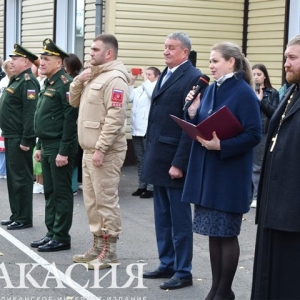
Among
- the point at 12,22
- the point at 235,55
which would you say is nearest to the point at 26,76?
the point at 235,55

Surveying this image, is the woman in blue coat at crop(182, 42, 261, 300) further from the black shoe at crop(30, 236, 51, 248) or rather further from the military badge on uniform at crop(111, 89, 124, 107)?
the black shoe at crop(30, 236, 51, 248)

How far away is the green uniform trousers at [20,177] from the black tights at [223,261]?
367cm

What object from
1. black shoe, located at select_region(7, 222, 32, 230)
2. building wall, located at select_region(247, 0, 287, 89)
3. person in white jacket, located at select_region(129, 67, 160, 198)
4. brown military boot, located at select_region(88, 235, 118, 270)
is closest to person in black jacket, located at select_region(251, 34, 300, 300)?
brown military boot, located at select_region(88, 235, 118, 270)

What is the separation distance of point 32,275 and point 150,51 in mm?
8130

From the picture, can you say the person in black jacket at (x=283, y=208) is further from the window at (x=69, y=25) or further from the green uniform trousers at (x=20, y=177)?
the window at (x=69, y=25)

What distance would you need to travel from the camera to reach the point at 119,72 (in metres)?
7.27

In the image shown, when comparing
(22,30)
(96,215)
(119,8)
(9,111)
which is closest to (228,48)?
(96,215)

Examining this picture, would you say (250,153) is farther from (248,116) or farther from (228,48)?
(228,48)

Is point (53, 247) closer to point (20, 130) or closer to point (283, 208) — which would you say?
point (20, 130)

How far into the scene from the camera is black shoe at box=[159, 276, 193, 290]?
21.8ft

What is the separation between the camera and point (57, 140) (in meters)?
8.00

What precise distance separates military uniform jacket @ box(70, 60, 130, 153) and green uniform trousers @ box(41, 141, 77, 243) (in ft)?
2.54

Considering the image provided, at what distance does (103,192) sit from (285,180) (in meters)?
2.65

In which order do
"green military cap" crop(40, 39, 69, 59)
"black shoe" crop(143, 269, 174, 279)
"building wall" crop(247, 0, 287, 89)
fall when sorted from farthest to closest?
1. "building wall" crop(247, 0, 287, 89)
2. "green military cap" crop(40, 39, 69, 59)
3. "black shoe" crop(143, 269, 174, 279)
